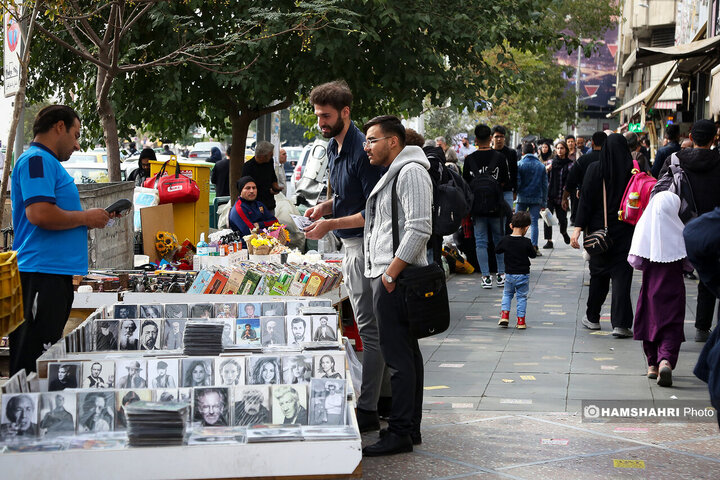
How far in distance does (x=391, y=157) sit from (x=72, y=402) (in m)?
2.33

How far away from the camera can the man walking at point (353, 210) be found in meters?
6.05

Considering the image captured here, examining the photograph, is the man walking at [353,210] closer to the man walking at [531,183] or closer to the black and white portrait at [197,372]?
the black and white portrait at [197,372]

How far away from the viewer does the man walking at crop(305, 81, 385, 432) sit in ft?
19.9

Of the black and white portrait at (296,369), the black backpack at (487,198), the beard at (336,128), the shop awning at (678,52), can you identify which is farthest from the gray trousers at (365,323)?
the shop awning at (678,52)

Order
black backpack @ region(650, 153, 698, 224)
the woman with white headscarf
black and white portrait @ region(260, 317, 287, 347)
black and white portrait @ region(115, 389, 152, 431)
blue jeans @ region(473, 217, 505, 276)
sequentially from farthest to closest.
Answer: blue jeans @ region(473, 217, 505, 276) → black backpack @ region(650, 153, 698, 224) → the woman with white headscarf → black and white portrait @ region(260, 317, 287, 347) → black and white portrait @ region(115, 389, 152, 431)

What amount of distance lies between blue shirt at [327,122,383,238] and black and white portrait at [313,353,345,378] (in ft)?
4.36

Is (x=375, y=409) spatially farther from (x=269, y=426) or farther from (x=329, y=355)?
(x=269, y=426)

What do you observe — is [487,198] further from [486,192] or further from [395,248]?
[395,248]

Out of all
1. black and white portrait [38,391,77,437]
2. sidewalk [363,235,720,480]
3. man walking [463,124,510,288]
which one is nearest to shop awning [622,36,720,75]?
man walking [463,124,510,288]

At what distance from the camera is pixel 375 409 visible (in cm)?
621

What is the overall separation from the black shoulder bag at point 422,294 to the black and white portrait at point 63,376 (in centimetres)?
181

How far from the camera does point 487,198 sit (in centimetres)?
1295

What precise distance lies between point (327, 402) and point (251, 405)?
1.16 feet

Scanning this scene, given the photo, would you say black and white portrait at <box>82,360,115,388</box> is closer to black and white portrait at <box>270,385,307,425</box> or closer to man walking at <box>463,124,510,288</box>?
black and white portrait at <box>270,385,307,425</box>
